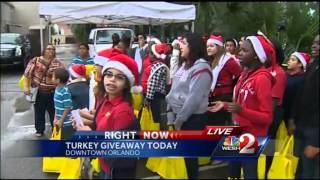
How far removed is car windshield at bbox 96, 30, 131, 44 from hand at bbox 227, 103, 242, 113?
644 millimetres

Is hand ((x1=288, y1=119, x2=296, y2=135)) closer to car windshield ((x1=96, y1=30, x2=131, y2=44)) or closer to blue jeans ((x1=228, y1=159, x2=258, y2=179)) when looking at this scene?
blue jeans ((x1=228, y1=159, x2=258, y2=179))

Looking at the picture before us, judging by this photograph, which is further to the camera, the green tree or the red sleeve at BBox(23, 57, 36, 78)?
the red sleeve at BBox(23, 57, 36, 78)

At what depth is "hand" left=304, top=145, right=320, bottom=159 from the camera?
2.53m

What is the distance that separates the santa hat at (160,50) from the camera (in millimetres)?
2604

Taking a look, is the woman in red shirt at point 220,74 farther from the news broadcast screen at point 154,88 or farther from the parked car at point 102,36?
the parked car at point 102,36

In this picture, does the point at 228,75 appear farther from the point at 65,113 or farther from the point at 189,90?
the point at 65,113

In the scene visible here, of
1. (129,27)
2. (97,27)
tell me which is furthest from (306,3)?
(97,27)

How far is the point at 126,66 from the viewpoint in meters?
2.35

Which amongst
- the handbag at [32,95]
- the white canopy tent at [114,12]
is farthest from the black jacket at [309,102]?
the handbag at [32,95]

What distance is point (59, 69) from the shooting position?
7.95ft

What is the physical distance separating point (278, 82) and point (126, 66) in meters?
0.87

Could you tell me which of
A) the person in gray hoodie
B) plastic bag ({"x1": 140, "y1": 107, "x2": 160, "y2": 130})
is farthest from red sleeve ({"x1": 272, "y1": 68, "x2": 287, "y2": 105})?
plastic bag ({"x1": 140, "y1": 107, "x2": 160, "y2": 130})

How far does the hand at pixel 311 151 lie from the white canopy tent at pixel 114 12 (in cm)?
96

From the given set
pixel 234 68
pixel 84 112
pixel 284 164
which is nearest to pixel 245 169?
pixel 284 164
